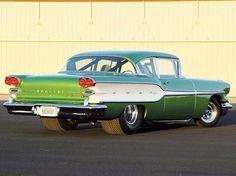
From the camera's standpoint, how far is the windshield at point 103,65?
12.6 meters

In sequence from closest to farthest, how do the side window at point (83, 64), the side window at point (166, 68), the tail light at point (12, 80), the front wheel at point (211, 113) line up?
1. the tail light at point (12, 80)
2. the side window at point (83, 64)
3. the side window at point (166, 68)
4. the front wheel at point (211, 113)

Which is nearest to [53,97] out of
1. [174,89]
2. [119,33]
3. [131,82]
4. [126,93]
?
[126,93]

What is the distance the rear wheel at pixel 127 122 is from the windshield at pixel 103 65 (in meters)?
0.67

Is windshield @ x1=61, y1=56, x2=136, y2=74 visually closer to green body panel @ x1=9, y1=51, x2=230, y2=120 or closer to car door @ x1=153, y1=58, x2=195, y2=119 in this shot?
green body panel @ x1=9, y1=51, x2=230, y2=120

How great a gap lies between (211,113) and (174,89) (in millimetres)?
1863

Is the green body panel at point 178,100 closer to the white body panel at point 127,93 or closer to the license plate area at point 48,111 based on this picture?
the white body panel at point 127,93

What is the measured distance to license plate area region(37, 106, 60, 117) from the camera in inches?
460

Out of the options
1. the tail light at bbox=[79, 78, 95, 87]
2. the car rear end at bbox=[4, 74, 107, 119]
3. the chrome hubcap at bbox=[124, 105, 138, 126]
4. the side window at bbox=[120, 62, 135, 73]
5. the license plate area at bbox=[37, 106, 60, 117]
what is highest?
the side window at bbox=[120, 62, 135, 73]

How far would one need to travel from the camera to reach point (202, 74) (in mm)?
33062

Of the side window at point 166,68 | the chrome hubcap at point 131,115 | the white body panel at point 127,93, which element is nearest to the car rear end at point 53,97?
the white body panel at point 127,93

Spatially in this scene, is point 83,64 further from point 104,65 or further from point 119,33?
point 119,33

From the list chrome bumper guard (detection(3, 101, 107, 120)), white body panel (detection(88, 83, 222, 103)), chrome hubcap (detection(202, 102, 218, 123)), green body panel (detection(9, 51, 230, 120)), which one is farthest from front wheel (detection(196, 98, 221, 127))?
chrome bumper guard (detection(3, 101, 107, 120))

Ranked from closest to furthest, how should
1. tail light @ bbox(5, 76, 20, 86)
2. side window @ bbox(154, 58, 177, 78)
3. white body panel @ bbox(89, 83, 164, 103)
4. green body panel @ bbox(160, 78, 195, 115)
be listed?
1. white body panel @ bbox(89, 83, 164, 103)
2. tail light @ bbox(5, 76, 20, 86)
3. green body panel @ bbox(160, 78, 195, 115)
4. side window @ bbox(154, 58, 177, 78)

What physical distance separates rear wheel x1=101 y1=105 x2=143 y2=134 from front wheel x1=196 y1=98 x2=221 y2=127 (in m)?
2.29
